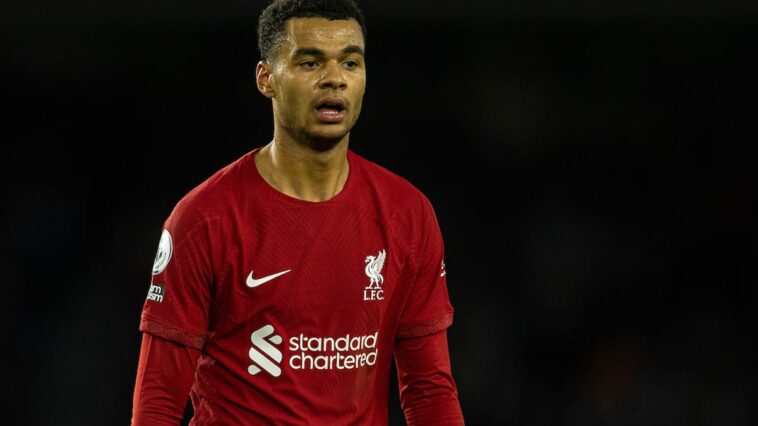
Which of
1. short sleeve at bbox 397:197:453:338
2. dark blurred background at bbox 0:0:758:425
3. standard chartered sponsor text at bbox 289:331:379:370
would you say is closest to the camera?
standard chartered sponsor text at bbox 289:331:379:370

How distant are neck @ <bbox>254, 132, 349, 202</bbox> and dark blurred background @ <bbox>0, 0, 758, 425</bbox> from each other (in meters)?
2.25

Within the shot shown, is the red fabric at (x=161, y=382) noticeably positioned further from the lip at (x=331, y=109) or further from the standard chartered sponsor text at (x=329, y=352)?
the lip at (x=331, y=109)

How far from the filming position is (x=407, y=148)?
5004 millimetres

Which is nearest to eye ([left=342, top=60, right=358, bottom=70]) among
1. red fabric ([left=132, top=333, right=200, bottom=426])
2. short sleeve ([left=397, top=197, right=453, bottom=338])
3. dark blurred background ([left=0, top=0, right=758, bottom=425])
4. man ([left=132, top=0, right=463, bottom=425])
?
man ([left=132, top=0, right=463, bottom=425])

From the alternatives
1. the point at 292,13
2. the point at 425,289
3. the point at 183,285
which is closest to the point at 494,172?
the point at 425,289

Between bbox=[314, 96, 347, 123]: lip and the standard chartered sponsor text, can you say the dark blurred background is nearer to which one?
the standard chartered sponsor text

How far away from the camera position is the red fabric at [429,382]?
2684mm

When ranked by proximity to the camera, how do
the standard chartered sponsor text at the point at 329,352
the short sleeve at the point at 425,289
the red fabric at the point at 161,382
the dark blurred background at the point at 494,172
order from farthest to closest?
the dark blurred background at the point at 494,172 < the short sleeve at the point at 425,289 < the standard chartered sponsor text at the point at 329,352 < the red fabric at the point at 161,382

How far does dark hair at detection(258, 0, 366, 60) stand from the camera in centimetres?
252

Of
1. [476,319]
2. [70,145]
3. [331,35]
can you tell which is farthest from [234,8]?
[331,35]

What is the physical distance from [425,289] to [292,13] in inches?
28.2

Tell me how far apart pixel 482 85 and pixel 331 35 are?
2.63 meters

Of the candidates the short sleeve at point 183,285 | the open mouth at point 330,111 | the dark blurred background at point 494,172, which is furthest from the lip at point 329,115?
the dark blurred background at point 494,172

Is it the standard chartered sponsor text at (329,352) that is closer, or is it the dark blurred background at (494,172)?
the standard chartered sponsor text at (329,352)
